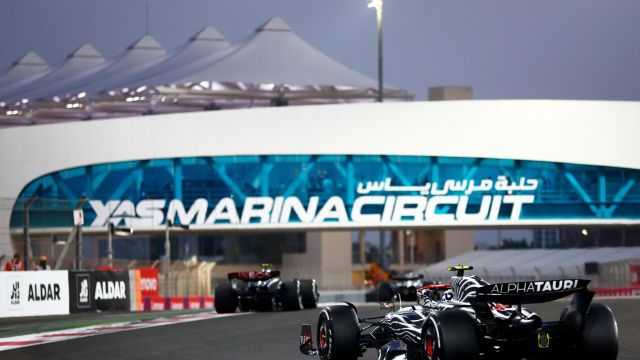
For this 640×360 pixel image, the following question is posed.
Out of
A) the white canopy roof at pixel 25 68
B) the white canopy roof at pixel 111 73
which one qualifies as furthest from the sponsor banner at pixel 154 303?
the white canopy roof at pixel 25 68

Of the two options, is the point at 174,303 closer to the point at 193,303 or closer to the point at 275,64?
the point at 193,303

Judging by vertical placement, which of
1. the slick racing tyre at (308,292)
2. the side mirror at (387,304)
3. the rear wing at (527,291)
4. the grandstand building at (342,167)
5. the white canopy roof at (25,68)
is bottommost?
the slick racing tyre at (308,292)

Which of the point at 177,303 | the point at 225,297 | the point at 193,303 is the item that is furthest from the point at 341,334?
the point at 193,303

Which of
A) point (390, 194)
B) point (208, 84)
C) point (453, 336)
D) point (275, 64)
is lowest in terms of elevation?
point (453, 336)

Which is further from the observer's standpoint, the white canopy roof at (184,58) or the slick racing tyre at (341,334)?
the white canopy roof at (184,58)

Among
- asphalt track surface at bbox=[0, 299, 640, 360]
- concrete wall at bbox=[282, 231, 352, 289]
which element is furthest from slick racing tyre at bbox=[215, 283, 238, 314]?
concrete wall at bbox=[282, 231, 352, 289]

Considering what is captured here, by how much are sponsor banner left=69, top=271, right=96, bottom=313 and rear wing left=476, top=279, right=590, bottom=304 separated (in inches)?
872

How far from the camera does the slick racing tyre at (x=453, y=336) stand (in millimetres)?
12070

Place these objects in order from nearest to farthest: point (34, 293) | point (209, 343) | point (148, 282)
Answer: point (209, 343), point (34, 293), point (148, 282)

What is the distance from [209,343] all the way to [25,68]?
72455 millimetres

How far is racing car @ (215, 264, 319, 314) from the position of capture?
2984 cm

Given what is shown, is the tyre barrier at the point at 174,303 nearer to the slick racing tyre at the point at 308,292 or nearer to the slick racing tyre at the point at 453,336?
the slick racing tyre at the point at 308,292

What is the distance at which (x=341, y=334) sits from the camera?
47.0ft

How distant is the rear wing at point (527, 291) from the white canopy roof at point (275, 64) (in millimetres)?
53694
